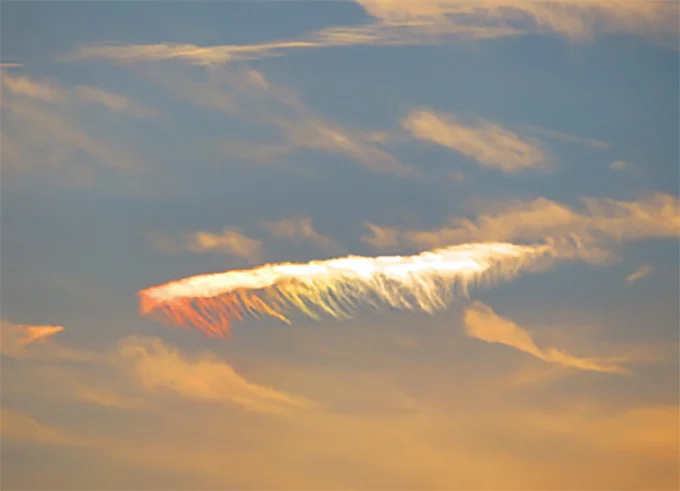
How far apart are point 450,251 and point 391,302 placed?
2.50 ft

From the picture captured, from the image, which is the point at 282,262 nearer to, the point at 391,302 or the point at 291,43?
the point at 391,302

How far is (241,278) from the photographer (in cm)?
543

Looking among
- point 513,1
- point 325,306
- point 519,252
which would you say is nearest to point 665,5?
point 513,1

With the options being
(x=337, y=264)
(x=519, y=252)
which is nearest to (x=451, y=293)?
(x=519, y=252)

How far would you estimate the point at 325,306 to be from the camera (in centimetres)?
544

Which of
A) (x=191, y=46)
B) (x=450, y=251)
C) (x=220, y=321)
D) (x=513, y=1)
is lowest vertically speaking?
(x=220, y=321)

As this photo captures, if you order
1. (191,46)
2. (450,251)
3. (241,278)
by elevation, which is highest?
(191,46)

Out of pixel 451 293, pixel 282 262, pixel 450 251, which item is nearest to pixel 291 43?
pixel 282 262

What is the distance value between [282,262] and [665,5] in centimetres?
473

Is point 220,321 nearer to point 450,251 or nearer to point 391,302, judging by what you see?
point 391,302

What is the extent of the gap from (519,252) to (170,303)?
3.43 meters

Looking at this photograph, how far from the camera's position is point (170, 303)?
539 centimetres

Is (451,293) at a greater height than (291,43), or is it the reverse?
(291,43)

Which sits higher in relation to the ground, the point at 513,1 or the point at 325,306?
the point at 513,1
